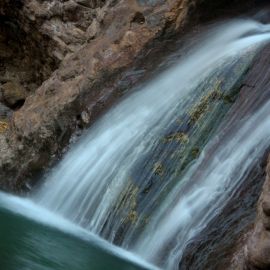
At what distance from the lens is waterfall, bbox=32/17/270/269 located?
673cm

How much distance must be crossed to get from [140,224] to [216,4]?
3.80 metres

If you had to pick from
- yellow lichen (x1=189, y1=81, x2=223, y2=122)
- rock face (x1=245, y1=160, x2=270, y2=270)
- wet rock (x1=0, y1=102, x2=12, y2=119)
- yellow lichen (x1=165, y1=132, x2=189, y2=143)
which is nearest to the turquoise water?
yellow lichen (x1=165, y1=132, x2=189, y2=143)

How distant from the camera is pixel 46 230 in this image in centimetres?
750

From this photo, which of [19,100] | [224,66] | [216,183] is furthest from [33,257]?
[19,100]

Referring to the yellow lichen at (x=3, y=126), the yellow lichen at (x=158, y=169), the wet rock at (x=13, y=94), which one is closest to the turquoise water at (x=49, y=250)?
the yellow lichen at (x=158, y=169)

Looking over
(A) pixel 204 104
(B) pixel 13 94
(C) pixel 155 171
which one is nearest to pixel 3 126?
(B) pixel 13 94

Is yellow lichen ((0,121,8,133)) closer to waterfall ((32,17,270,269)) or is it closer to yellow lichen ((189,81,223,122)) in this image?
waterfall ((32,17,270,269))

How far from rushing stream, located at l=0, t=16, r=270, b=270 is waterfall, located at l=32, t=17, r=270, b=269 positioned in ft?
0.04

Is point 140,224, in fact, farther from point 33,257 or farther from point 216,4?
point 216,4

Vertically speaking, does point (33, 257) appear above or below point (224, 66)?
below

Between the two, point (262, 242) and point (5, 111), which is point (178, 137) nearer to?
point (262, 242)

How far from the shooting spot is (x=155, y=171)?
24.9 feet

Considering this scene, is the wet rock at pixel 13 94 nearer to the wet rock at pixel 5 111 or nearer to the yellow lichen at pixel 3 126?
the wet rock at pixel 5 111

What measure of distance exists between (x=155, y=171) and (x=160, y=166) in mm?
78
